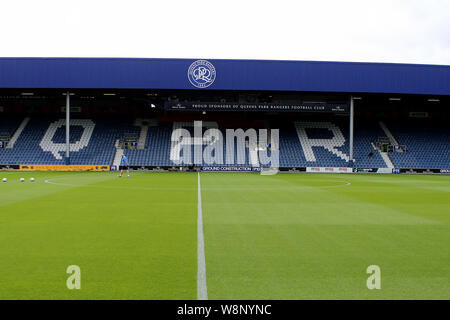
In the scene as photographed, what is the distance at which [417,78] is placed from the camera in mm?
39062

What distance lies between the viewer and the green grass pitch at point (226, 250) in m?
4.64

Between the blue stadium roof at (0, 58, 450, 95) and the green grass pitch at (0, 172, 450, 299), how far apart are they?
27.8 metres

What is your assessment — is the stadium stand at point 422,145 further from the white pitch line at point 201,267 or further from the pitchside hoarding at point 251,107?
the white pitch line at point 201,267

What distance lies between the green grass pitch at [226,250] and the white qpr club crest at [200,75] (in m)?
27.4

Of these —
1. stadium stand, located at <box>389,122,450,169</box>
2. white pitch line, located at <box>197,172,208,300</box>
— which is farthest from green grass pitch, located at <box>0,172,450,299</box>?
stadium stand, located at <box>389,122,450,169</box>

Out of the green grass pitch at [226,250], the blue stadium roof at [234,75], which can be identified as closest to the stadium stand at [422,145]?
the blue stadium roof at [234,75]

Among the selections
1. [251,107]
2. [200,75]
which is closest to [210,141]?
[251,107]

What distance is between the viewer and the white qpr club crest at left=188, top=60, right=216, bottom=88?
125ft

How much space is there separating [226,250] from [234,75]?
111 feet

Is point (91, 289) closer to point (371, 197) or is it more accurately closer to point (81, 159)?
point (371, 197)

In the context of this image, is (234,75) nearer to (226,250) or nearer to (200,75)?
(200,75)

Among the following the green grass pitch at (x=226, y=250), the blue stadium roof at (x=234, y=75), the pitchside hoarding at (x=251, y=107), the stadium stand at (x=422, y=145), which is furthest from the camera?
the stadium stand at (x=422, y=145)
